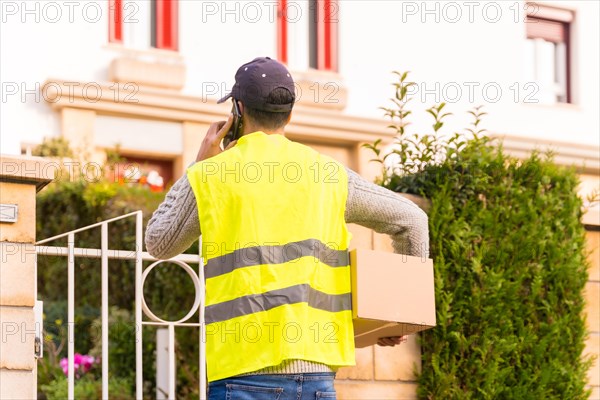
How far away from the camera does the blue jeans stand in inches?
151

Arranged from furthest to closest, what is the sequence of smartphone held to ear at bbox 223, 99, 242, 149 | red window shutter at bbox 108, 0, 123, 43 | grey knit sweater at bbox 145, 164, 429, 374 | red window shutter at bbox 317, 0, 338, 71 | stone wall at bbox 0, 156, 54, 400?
red window shutter at bbox 317, 0, 338, 71 < red window shutter at bbox 108, 0, 123, 43 < stone wall at bbox 0, 156, 54, 400 < smartphone held to ear at bbox 223, 99, 242, 149 < grey knit sweater at bbox 145, 164, 429, 374

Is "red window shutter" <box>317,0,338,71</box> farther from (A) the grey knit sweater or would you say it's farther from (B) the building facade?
(A) the grey knit sweater

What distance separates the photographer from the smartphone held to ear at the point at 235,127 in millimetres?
4188

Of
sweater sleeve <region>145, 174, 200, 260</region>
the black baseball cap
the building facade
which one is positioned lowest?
sweater sleeve <region>145, 174, 200, 260</region>

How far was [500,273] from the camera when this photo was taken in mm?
6668

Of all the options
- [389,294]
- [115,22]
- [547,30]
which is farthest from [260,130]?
[547,30]

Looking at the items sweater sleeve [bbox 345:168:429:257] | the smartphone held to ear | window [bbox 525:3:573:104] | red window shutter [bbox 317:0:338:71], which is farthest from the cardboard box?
window [bbox 525:3:573:104]

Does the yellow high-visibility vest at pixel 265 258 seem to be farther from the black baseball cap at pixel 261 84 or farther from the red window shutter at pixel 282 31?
the red window shutter at pixel 282 31

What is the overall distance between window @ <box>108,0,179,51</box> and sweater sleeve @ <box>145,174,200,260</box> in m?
12.4

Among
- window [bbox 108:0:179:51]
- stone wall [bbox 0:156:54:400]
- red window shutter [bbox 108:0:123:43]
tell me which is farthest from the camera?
window [bbox 108:0:179:51]

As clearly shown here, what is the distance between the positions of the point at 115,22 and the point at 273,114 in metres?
12.5

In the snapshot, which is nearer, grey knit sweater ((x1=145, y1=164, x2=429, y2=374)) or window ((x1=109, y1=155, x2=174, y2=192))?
grey knit sweater ((x1=145, y1=164, x2=429, y2=374))

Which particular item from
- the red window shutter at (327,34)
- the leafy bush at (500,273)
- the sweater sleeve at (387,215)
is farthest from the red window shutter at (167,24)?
the sweater sleeve at (387,215)

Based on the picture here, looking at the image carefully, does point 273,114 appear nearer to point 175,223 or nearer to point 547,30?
point 175,223
